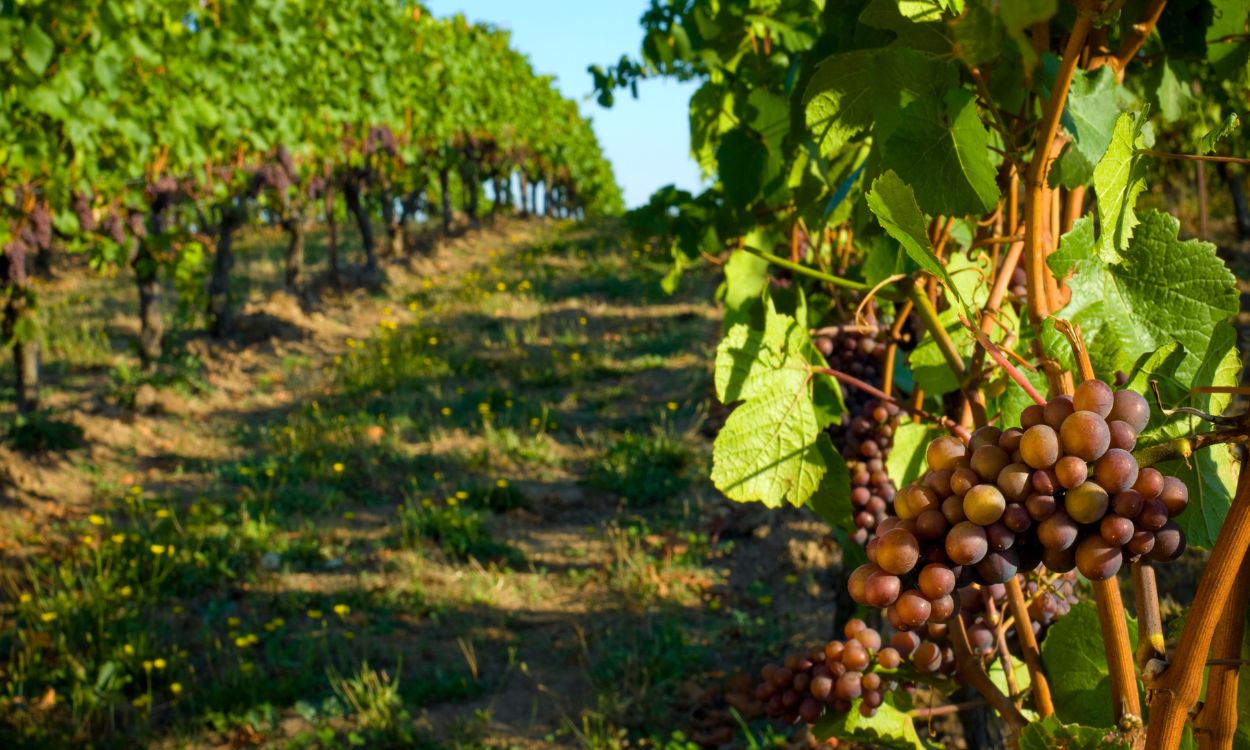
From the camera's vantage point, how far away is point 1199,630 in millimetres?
646

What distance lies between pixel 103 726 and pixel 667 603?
2.38 metres

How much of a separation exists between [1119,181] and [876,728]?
0.75m

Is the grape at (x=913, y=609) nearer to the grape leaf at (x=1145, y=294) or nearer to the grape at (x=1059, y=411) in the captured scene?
the grape at (x=1059, y=411)

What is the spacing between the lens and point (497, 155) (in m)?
21.2

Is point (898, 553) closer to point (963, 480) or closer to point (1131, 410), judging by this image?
point (963, 480)

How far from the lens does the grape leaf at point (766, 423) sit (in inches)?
46.2

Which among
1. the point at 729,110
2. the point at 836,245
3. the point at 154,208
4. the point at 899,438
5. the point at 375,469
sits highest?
the point at 154,208

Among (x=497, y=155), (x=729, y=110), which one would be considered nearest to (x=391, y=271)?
(x=497, y=155)

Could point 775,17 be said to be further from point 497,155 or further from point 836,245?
point 497,155

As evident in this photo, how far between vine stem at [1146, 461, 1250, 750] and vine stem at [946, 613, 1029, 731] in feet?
1.05

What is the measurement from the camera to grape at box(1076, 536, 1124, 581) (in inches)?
24.2

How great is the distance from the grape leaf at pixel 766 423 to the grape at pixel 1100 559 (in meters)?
0.55

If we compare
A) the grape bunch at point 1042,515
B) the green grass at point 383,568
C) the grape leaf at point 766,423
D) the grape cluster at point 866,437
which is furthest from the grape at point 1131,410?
the green grass at point 383,568

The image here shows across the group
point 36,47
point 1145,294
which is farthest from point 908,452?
point 36,47
